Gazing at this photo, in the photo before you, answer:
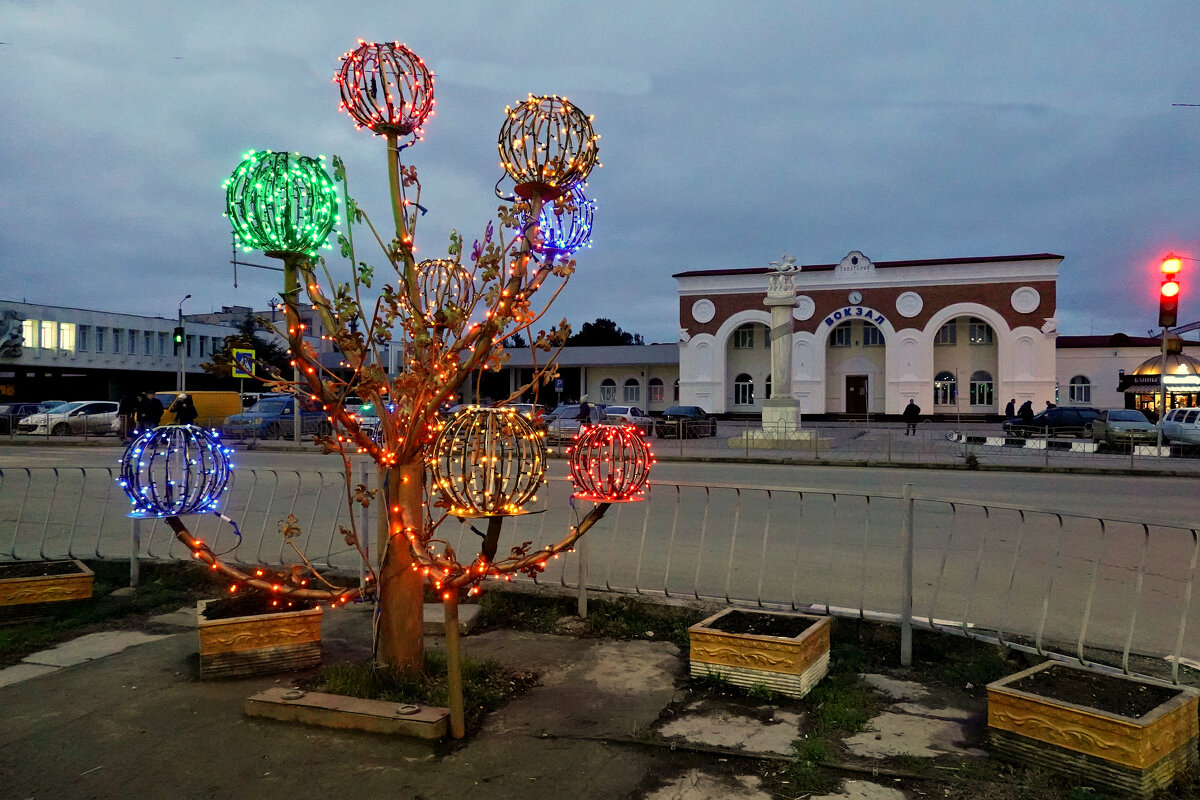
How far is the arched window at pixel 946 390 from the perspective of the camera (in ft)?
164

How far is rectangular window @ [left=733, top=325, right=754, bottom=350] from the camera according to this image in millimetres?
53969

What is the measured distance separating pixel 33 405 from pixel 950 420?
48708mm

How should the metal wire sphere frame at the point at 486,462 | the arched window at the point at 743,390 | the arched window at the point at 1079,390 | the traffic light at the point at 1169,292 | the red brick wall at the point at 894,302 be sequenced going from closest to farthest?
the metal wire sphere frame at the point at 486,462 < the traffic light at the point at 1169,292 < the red brick wall at the point at 894,302 < the arched window at the point at 1079,390 < the arched window at the point at 743,390

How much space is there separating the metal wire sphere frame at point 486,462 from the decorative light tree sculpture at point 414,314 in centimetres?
1

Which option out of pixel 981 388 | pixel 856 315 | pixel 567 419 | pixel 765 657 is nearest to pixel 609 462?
pixel 765 657

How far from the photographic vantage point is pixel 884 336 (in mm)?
50406

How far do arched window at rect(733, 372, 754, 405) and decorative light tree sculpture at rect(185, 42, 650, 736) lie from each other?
164 ft

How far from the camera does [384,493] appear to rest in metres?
4.93

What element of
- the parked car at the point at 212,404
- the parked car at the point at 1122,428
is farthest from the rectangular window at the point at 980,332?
the parked car at the point at 212,404

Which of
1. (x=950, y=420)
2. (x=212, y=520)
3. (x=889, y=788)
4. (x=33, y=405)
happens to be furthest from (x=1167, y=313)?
(x=33, y=405)

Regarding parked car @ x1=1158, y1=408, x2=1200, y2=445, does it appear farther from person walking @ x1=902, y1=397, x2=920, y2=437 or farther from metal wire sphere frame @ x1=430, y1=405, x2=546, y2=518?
metal wire sphere frame @ x1=430, y1=405, x2=546, y2=518

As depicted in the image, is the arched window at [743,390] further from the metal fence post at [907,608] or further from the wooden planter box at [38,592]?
the wooden planter box at [38,592]

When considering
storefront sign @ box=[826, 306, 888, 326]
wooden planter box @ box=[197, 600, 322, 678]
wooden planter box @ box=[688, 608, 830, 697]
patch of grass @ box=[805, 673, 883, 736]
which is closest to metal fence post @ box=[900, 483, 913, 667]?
patch of grass @ box=[805, 673, 883, 736]

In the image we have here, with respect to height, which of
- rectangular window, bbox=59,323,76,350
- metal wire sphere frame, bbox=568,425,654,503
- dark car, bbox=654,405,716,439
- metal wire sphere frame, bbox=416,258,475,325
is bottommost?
dark car, bbox=654,405,716,439
